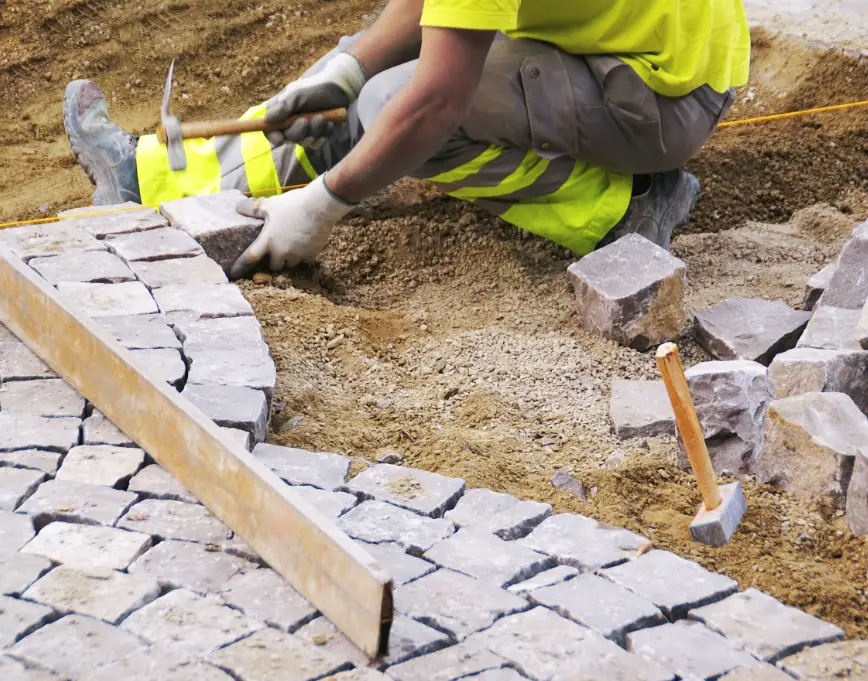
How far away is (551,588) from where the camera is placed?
2.34 m

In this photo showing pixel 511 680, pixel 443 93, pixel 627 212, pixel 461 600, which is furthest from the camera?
pixel 627 212

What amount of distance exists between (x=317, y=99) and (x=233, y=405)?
2.02 meters

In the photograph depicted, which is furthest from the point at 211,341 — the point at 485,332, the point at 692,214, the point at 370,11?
the point at 370,11

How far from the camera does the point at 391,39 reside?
4648mm

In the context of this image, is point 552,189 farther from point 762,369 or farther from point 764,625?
point 764,625

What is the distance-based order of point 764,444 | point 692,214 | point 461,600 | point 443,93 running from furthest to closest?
point 692,214 → point 443,93 → point 764,444 → point 461,600

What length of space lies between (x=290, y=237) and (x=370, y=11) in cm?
400

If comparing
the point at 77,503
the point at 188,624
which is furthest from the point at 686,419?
the point at 77,503

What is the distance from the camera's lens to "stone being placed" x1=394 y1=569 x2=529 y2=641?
2.19 metres

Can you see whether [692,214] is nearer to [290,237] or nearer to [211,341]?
[290,237]

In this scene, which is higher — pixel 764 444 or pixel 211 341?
pixel 211 341

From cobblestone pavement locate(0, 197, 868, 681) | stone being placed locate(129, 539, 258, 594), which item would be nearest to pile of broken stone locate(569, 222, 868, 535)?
cobblestone pavement locate(0, 197, 868, 681)

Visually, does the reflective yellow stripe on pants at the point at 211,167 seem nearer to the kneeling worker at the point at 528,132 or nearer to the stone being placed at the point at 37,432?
the kneeling worker at the point at 528,132

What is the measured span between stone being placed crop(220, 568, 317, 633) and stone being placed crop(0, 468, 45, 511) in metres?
0.64
